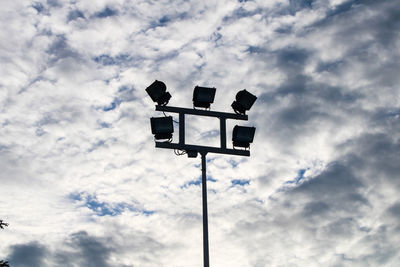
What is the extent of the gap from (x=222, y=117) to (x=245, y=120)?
2.65 ft

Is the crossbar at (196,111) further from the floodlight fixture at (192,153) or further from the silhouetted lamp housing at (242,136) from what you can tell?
the floodlight fixture at (192,153)

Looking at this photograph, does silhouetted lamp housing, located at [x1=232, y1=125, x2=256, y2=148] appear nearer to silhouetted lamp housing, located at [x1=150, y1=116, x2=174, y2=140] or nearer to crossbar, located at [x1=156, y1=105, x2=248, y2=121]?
crossbar, located at [x1=156, y1=105, x2=248, y2=121]

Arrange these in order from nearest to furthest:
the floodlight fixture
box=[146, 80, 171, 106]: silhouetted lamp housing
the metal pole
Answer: the metal pole
the floodlight fixture
box=[146, 80, 171, 106]: silhouetted lamp housing

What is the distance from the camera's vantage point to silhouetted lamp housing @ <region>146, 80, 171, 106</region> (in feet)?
37.8

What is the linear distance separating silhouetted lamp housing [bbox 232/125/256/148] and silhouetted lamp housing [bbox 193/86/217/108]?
1087 mm

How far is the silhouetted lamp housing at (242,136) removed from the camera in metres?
11.7

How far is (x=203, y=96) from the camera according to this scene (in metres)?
11.7

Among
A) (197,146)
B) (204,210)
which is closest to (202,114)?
(197,146)

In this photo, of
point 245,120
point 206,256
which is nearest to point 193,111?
point 245,120

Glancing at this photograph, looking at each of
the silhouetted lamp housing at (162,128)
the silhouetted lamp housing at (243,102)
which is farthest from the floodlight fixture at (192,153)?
the silhouetted lamp housing at (243,102)

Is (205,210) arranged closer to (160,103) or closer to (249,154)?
(249,154)

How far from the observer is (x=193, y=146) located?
11164mm

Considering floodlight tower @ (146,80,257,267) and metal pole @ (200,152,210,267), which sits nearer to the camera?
metal pole @ (200,152,210,267)

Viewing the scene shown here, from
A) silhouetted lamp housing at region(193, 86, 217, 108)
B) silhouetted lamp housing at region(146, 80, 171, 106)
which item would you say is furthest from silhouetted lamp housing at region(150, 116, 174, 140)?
silhouetted lamp housing at region(193, 86, 217, 108)
